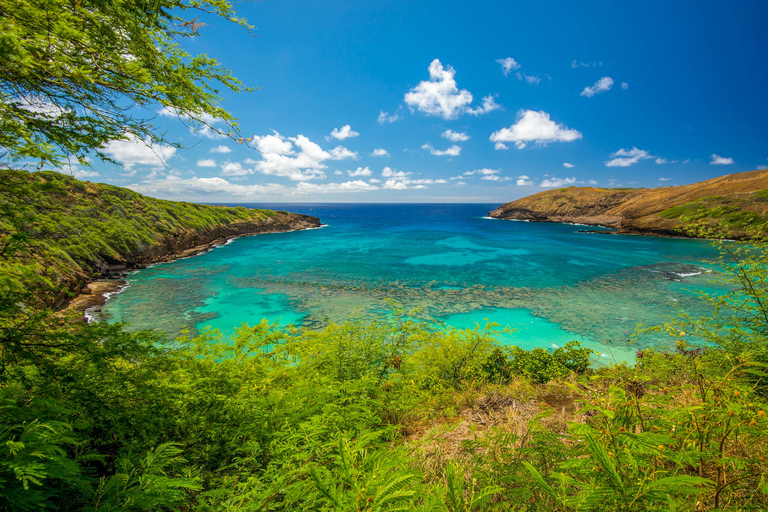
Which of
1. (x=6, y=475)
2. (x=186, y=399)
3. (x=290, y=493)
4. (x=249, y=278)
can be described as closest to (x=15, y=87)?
(x=6, y=475)

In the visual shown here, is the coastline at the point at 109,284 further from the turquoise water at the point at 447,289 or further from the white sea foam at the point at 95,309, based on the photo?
the turquoise water at the point at 447,289

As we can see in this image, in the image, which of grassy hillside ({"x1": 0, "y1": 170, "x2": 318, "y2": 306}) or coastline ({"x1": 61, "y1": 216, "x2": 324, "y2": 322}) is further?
grassy hillside ({"x1": 0, "y1": 170, "x2": 318, "y2": 306})

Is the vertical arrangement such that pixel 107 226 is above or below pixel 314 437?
above

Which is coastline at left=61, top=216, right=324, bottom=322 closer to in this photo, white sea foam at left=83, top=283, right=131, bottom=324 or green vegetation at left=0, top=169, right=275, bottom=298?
white sea foam at left=83, top=283, right=131, bottom=324

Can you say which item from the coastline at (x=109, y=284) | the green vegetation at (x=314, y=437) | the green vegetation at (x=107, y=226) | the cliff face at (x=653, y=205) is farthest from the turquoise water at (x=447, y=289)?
the cliff face at (x=653, y=205)

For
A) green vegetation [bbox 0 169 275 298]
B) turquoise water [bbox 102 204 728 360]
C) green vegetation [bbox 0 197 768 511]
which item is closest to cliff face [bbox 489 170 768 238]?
turquoise water [bbox 102 204 728 360]

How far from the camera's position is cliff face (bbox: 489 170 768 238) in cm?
4831

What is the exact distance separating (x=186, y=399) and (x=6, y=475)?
193cm

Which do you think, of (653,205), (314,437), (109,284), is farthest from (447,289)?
(653,205)

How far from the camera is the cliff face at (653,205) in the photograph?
1902 inches

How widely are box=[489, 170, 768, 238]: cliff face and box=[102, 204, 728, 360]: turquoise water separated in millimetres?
9332

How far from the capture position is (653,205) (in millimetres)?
64250

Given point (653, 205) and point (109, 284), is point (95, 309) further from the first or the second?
point (653, 205)

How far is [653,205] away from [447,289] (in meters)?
72.4
